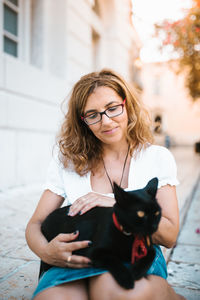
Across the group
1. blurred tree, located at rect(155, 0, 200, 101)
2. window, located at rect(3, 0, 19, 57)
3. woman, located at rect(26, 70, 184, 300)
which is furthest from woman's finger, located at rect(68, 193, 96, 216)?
blurred tree, located at rect(155, 0, 200, 101)

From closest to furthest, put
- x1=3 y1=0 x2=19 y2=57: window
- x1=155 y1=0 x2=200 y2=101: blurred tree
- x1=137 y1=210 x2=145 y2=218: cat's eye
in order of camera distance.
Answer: x1=137 y1=210 x2=145 y2=218: cat's eye
x1=3 y1=0 x2=19 y2=57: window
x1=155 y1=0 x2=200 y2=101: blurred tree

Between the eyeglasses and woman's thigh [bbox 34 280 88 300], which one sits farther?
the eyeglasses

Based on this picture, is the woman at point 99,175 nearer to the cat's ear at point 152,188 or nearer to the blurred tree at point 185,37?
the cat's ear at point 152,188

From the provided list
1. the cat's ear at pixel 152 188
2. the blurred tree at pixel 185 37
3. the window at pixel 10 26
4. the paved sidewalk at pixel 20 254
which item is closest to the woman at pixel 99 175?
the cat's ear at pixel 152 188

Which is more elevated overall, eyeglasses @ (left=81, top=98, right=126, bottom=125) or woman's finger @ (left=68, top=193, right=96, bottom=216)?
eyeglasses @ (left=81, top=98, right=126, bottom=125)

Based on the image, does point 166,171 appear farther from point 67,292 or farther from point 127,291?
point 67,292

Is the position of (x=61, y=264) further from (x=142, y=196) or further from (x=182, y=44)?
(x=182, y=44)

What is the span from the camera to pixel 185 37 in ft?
24.9

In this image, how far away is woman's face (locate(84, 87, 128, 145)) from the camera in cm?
164

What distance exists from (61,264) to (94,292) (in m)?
0.20

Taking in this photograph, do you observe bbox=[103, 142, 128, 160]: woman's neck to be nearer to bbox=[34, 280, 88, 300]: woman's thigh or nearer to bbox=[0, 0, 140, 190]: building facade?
bbox=[34, 280, 88, 300]: woman's thigh

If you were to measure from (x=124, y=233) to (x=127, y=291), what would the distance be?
230 millimetres

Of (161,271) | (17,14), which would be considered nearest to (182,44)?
(17,14)

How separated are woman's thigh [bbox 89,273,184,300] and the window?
4.07 meters
